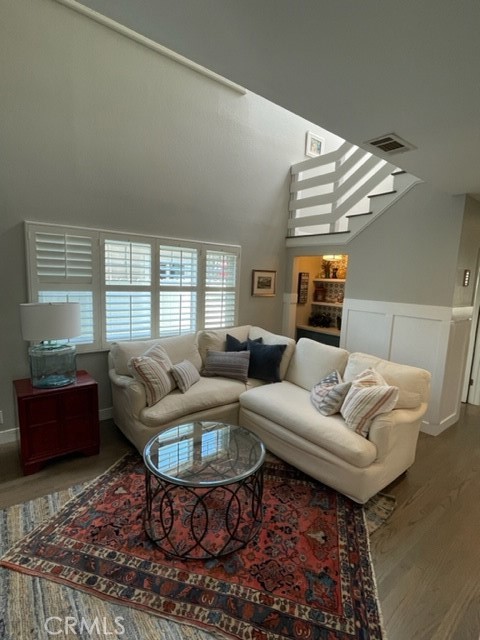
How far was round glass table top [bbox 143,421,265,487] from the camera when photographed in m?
1.95

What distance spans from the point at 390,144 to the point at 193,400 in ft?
8.19

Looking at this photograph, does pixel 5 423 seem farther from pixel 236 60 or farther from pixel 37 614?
pixel 236 60

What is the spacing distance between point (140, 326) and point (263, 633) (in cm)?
282

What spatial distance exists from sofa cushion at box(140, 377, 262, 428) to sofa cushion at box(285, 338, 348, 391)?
0.51 m

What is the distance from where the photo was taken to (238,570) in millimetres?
1788

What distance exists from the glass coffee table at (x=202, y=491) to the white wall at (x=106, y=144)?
5.32 feet

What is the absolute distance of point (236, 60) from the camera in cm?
151

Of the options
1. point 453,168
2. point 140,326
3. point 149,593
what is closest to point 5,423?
point 140,326

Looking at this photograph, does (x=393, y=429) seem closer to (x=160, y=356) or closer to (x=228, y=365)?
(x=228, y=365)

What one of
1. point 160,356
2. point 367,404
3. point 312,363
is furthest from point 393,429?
point 160,356

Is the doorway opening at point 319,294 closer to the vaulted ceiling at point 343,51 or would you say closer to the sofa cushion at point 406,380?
the sofa cushion at point 406,380

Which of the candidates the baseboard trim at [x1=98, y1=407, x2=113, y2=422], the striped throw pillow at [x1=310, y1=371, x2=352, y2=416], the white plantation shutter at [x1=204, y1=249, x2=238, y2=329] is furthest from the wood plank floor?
the white plantation shutter at [x1=204, y1=249, x2=238, y2=329]

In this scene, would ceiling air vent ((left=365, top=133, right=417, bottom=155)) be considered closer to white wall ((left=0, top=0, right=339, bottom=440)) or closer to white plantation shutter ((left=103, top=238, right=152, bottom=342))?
white wall ((left=0, top=0, right=339, bottom=440))

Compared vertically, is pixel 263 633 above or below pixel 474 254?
below
